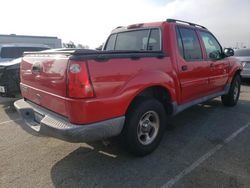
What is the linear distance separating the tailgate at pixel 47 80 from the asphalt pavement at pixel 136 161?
2.70 feet

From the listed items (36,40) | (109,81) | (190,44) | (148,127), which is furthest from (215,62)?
(36,40)

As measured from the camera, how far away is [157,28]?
12.7 feet

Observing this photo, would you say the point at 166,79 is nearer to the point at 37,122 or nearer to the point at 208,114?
the point at 37,122

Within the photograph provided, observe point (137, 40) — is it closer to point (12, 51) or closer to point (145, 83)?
point (145, 83)

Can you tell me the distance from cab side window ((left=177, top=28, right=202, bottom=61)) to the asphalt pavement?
1381 mm

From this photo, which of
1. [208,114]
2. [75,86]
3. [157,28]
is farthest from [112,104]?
[208,114]

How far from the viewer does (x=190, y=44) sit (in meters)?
4.24

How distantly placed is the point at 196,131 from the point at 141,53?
2.03m

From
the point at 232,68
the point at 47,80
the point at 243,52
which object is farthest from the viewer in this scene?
the point at 243,52

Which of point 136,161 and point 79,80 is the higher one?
point 79,80

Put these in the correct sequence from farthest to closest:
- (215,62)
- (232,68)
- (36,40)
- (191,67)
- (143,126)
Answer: (36,40), (232,68), (215,62), (191,67), (143,126)

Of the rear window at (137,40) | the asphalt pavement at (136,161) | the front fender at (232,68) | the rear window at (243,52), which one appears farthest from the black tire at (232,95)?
the rear window at (243,52)

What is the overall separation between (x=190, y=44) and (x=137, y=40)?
3.17 ft

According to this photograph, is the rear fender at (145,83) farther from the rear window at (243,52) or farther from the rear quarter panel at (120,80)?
the rear window at (243,52)
